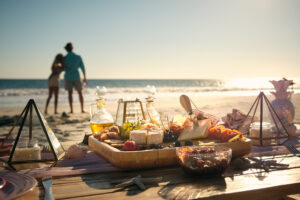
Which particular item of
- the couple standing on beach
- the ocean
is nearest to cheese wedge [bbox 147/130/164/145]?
the ocean

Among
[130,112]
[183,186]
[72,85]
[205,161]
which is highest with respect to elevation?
[72,85]

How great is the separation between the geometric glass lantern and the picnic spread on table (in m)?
0.14

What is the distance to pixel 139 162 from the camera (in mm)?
1745

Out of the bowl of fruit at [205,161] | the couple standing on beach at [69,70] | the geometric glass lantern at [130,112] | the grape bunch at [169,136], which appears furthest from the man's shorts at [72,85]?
the bowl of fruit at [205,161]

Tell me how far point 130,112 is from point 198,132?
2.38ft

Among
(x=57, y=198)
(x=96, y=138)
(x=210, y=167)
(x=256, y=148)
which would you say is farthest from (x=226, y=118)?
(x=57, y=198)

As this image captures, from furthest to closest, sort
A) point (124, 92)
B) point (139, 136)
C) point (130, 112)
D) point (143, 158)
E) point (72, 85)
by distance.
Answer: point (124, 92), point (72, 85), point (130, 112), point (139, 136), point (143, 158)

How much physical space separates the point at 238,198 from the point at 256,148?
106 centimetres

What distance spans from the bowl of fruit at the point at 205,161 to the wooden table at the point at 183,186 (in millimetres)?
47

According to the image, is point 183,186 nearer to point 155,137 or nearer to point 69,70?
point 155,137

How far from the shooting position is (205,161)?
155cm

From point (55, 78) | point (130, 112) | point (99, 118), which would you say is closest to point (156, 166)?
point (130, 112)

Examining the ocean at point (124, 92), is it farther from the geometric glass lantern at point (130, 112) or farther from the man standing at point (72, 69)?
the man standing at point (72, 69)

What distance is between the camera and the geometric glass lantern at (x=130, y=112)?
2.67 m
